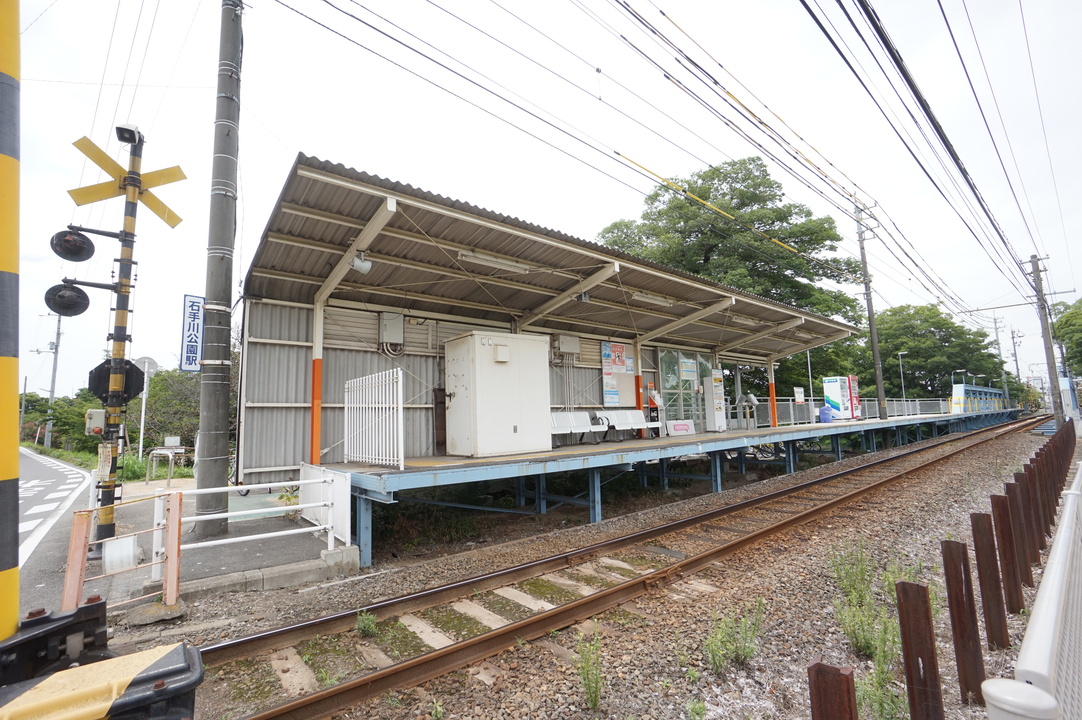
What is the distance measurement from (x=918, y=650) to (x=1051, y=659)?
128 cm

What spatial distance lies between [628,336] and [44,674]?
14.1 m

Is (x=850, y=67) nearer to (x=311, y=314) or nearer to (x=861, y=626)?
(x=861, y=626)

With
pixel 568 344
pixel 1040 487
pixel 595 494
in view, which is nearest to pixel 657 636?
pixel 595 494

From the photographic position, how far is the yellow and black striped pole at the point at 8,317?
140 cm

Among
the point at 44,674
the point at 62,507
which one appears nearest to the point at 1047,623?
the point at 44,674

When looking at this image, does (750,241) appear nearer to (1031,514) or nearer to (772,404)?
(772,404)

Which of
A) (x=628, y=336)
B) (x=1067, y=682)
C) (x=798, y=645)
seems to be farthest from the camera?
(x=628, y=336)

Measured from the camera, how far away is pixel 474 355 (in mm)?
8945

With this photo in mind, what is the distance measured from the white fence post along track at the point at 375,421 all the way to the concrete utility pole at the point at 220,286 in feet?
6.33

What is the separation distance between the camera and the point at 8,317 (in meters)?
1.47

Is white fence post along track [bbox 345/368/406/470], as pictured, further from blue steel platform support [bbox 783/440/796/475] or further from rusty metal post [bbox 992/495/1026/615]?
blue steel platform support [bbox 783/440/796/475]

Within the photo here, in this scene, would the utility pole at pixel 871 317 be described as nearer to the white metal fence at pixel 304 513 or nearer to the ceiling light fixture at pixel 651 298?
the ceiling light fixture at pixel 651 298

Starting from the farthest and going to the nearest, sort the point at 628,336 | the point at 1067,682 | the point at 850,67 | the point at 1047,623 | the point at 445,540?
the point at 628,336
the point at 445,540
the point at 850,67
the point at 1067,682
the point at 1047,623

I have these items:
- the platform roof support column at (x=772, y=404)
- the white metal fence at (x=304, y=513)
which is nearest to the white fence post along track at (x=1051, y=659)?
→ the white metal fence at (x=304, y=513)
